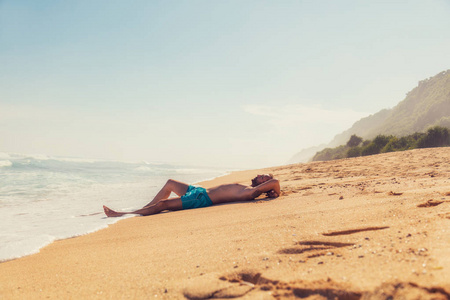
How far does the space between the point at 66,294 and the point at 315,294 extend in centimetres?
136

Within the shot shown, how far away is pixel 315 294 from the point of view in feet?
3.96

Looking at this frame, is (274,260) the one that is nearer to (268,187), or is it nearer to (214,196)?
(268,187)

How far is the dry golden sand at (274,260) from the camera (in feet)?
4.08

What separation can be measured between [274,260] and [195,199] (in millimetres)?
→ 3220

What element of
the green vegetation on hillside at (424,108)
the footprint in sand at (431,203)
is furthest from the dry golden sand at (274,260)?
the green vegetation on hillside at (424,108)

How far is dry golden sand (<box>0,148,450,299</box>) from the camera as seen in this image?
1243mm

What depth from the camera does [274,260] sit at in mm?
1632

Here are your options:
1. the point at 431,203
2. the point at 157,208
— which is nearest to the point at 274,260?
the point at 431,203

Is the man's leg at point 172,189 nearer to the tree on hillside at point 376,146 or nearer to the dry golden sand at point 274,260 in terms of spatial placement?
the dry golden sand at point 274,260

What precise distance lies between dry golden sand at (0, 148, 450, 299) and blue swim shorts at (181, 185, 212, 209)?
1.78 m

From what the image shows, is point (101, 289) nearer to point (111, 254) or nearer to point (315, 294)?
point (111, 254)

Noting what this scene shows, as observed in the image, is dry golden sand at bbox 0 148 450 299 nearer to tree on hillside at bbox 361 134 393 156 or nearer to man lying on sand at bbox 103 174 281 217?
man lying on sand at bbox 103 174 281 217

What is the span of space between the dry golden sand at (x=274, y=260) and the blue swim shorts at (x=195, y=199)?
5.85 feet

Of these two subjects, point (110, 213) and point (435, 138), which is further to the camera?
point (435, 138)
